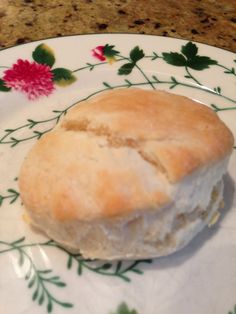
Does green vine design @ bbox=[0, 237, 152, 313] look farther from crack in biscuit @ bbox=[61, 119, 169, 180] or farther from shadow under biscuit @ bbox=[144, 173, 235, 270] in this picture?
crack in biscuit @ bbox=[61, 119, 169, 180]

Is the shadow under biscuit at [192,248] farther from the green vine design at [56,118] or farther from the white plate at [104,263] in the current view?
the green vine design at [56,118]

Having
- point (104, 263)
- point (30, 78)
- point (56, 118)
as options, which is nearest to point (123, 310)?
point (104, 263)

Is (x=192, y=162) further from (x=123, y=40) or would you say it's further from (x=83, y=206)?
(x=123, y=40)

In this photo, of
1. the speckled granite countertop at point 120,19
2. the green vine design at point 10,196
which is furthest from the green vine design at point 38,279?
the speckled granite countertop at point 120,19

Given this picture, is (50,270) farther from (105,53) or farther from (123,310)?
(105,53)

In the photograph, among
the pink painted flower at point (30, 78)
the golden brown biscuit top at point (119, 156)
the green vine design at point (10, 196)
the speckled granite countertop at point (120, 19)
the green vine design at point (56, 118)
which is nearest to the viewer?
the golden brown biscuit top at point (119, 156)

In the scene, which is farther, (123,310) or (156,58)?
(156,58)

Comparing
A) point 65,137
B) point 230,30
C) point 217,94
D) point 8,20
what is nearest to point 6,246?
point 65,137
